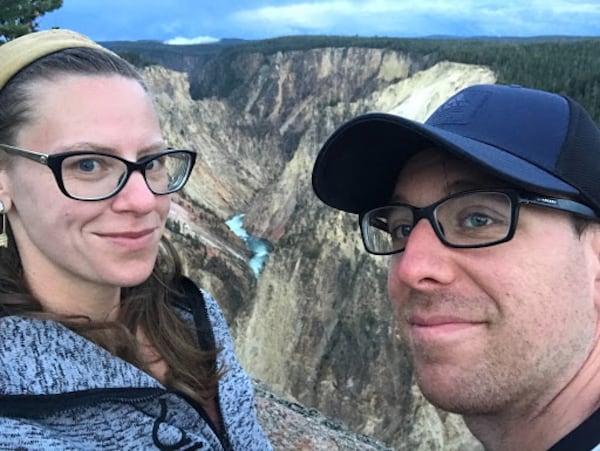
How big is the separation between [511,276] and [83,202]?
1130mm

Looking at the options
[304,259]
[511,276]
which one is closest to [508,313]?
[511,276]

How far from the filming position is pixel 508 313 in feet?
5.54

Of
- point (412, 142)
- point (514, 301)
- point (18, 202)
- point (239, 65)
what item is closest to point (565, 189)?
point (514, 301)

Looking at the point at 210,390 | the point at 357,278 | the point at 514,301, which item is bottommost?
the point at 357,278

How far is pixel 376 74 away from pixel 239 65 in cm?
3086

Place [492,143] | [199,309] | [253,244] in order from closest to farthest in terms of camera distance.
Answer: [492,143], [199,309], [253,244]

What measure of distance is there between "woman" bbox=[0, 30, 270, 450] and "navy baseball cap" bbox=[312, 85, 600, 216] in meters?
0.57

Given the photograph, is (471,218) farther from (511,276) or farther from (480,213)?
(511,276)

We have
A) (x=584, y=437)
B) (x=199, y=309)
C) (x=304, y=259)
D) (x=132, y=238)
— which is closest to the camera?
(x=584, y=437)

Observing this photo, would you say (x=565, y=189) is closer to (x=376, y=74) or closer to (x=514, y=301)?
(x=514, y=301)

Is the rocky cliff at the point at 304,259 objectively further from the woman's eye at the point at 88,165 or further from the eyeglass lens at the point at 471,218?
the eyeglass lens at the point at 471,218

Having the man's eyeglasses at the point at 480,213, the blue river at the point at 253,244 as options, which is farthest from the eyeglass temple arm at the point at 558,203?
the blue river at the point at 253,244

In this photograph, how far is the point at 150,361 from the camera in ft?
6.98

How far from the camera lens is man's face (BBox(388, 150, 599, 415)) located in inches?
65.9
